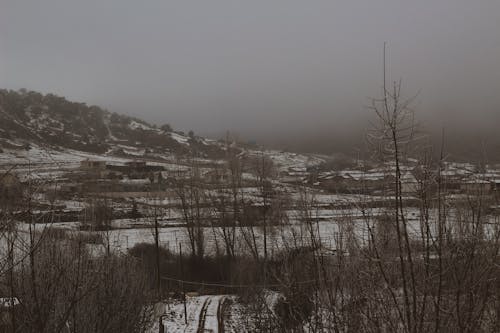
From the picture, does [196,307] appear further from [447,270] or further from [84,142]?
[84,142]

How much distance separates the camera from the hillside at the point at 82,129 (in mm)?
104562

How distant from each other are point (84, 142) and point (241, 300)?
3924 inches

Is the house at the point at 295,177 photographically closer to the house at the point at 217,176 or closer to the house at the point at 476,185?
the house at the point at 217,176

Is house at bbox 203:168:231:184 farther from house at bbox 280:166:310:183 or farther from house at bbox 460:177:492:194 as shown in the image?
house at bbox 460:177:492:194

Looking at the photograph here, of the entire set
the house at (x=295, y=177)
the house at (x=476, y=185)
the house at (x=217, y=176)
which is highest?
the house at (x=476, y=185)

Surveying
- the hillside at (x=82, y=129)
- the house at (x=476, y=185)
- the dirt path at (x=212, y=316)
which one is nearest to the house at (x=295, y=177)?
the dirt path at (x=212, y=316)

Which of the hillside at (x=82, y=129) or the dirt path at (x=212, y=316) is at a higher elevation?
the hillside at (x=82, y=129)

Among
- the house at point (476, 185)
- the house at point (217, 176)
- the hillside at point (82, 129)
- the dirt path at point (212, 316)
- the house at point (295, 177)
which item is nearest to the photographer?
the house at point (476, 185)

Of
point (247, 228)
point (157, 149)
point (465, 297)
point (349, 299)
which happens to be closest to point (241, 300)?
point (247, 228)

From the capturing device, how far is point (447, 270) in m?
3.70

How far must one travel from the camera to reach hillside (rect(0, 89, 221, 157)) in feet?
343

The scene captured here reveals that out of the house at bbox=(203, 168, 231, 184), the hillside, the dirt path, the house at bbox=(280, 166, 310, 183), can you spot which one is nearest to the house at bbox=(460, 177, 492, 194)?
the dirt path

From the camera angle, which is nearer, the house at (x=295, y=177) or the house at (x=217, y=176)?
the house at (x=295, y=177)

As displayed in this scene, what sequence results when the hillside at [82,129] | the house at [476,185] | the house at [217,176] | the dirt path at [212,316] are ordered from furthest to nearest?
the hillside at [82,129]
the house at [217,176]
the dirt path at [212,316]
the house at [476,185]
